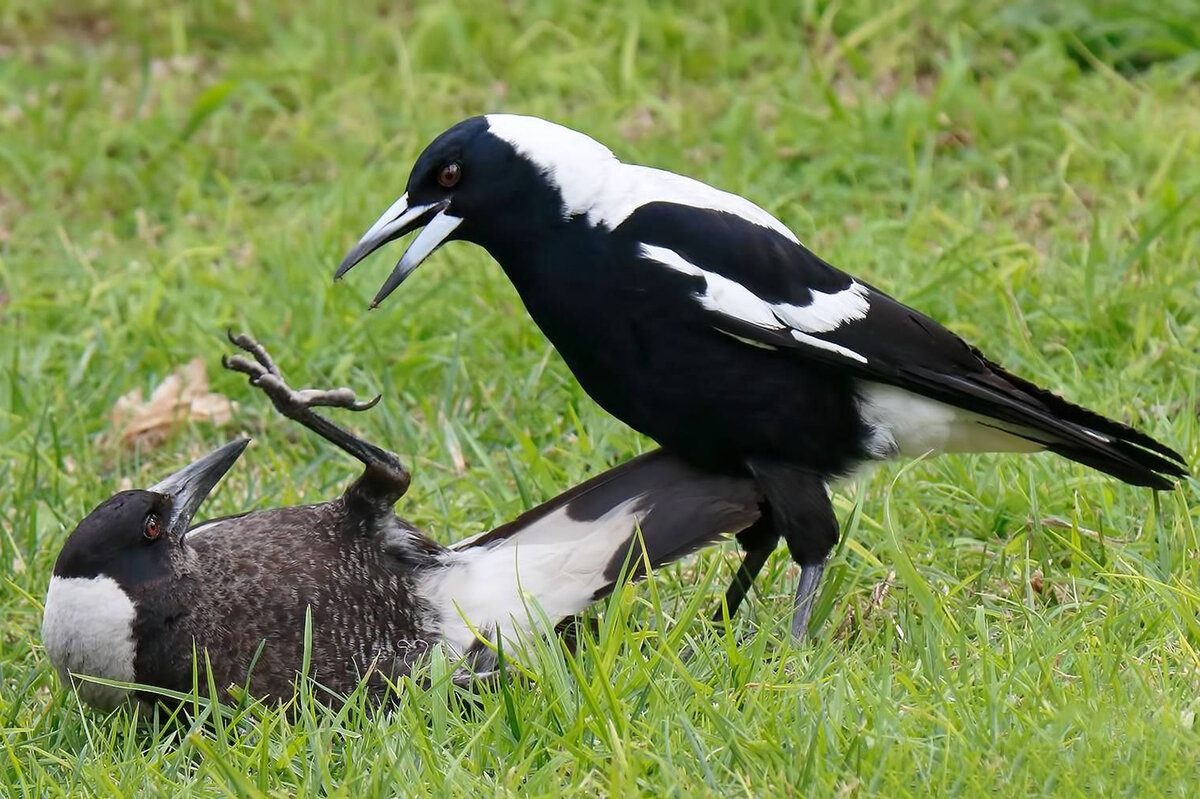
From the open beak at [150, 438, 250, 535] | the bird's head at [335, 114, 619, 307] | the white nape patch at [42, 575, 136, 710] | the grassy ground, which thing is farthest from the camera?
the bird's head at [335, 114, 619, 307]

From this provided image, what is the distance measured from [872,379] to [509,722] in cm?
117

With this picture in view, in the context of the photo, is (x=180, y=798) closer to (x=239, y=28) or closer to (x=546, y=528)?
(x=546, y=528)

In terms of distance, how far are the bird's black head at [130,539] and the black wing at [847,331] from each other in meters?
1.05

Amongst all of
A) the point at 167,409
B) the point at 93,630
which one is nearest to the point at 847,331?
the point at 93,630

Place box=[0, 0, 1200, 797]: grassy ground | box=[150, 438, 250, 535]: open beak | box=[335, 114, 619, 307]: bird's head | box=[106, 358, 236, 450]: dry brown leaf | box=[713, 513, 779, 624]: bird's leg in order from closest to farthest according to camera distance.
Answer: box=[0, 0, 1200, 797]: grassy ground
box=[150, 438, 250, 535]: open beak
box=[335, 114, 619, 307]: bird's head
box=[713, 513, 779, 624]: bird's leg
box=[106, 358, 236, 450]: dry brown leaf

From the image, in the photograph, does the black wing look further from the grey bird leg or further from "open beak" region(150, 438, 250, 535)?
"open beak" region(150, 438, 250, 535)

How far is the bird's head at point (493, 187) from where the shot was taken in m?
3.45

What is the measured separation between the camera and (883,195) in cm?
573

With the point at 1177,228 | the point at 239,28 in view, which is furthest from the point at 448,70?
the point at 1177,228

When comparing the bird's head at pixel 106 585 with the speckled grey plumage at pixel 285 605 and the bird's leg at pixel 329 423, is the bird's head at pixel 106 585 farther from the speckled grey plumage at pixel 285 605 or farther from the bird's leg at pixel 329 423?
the bird's leg at pixel 329 423

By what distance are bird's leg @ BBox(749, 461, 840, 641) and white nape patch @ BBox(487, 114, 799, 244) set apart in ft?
1.84

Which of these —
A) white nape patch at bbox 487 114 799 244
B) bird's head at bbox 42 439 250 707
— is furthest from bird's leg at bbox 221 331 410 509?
white nape patch at bbox 487 114 799 244

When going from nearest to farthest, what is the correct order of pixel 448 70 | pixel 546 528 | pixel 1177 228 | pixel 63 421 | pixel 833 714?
pixel 833 714, pixel 546 528, pixel 63 421, pixel 1177 228, pixel 448 70

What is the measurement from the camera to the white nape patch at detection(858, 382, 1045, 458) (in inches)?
141
